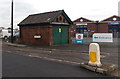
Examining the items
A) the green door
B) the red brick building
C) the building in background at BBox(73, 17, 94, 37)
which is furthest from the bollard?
the building in background at BBox(73, 17, 94, 37)

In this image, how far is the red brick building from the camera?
21984 millimetres

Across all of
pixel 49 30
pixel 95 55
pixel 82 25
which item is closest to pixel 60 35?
pixel 49 30

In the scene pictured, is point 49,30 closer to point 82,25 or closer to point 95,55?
point 95,55

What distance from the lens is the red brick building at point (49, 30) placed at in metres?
22.0

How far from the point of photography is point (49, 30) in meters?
21.8

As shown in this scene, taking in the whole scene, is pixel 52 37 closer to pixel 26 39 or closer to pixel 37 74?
pixel 26 39

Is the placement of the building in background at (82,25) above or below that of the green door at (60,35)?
above

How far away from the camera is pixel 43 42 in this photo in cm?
2264

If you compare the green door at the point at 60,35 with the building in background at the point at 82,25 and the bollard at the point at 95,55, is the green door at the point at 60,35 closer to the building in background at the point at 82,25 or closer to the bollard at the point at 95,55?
the bollard at the point at 95,55

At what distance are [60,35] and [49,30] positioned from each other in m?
2.14

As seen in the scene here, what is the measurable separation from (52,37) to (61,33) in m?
1.88

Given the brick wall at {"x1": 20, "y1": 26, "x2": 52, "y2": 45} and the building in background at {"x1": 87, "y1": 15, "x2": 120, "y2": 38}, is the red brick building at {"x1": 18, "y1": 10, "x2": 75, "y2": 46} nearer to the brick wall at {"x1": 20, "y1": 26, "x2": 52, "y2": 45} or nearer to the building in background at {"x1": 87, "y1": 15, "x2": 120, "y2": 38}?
the brick wall at {"x1": 20, "y1": 26, "x2": 52, "y2": 45}

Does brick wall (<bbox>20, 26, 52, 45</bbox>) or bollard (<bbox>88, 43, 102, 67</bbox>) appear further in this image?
brick wall (<bbox>20, 26, 52, 45</bbox>)

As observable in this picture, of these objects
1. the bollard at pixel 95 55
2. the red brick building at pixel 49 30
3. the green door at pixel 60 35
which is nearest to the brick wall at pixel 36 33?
the red brick building at pixel 49 30
